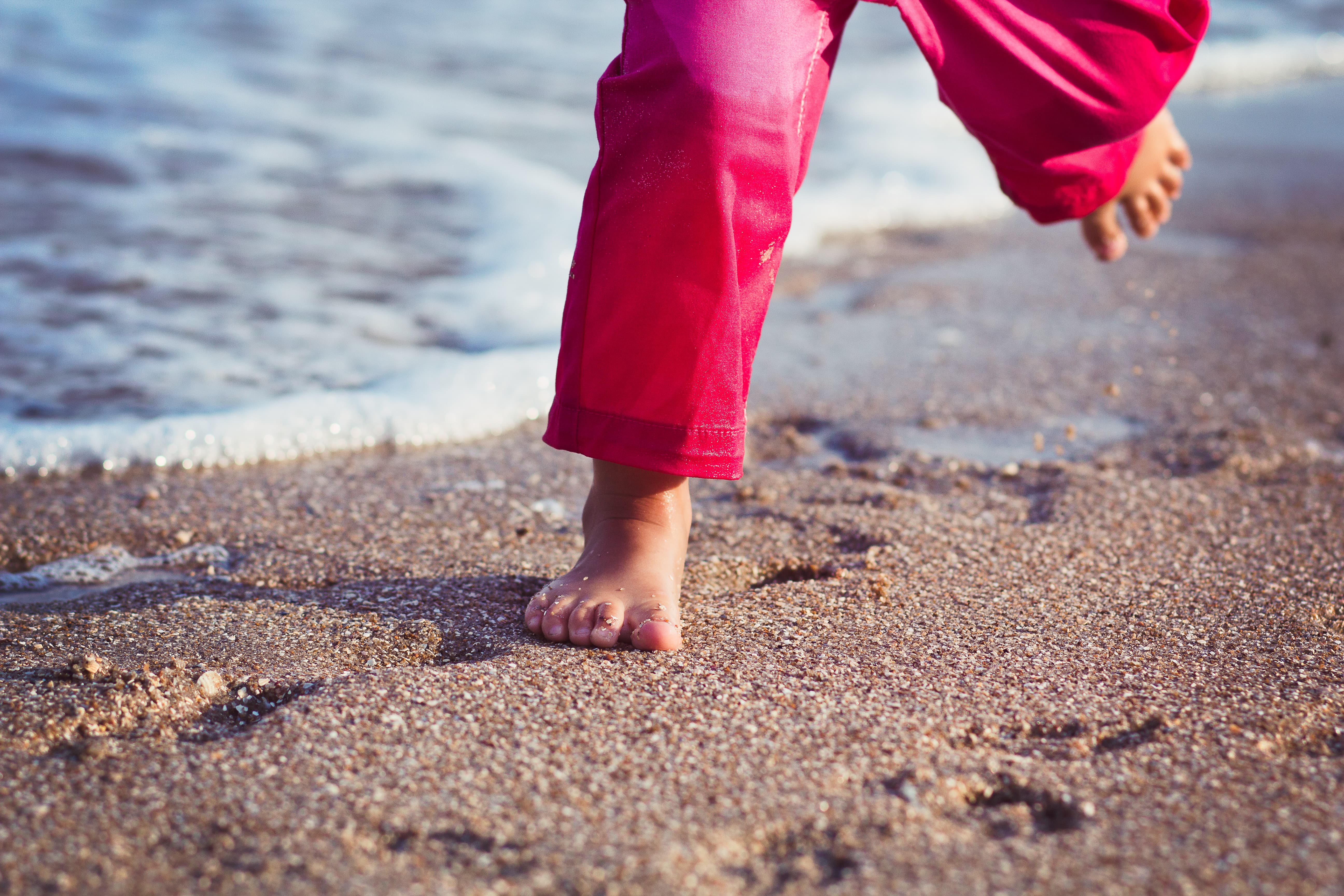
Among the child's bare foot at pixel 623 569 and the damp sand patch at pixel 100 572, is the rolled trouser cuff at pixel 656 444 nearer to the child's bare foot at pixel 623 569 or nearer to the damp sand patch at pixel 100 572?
the child's bare foot at pixel 623 569

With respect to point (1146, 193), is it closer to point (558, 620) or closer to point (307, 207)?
point (558, 620)

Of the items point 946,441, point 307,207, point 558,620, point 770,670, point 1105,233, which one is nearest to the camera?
point 770,670

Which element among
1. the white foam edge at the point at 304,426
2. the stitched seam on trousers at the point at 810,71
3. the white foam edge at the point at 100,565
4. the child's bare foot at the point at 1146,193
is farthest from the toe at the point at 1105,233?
the white foam edge at the point at 100,565

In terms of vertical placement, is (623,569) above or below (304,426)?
above

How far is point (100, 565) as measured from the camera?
5.85 ft

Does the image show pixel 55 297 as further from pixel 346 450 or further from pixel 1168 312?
pixel 1168 312

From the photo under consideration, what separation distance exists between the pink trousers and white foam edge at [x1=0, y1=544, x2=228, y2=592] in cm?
67

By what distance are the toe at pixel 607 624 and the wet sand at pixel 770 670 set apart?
2cm

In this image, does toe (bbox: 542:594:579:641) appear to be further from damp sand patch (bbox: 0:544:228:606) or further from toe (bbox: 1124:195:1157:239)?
toe (bbox: 1124:195:1157:239)

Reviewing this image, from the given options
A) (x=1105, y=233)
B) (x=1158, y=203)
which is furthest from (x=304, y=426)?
(x=1158, y=203)

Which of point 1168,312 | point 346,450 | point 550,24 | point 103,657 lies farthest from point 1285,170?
point 550,24

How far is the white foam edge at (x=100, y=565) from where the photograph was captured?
5.68ft

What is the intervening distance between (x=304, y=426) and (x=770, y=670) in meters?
1.27

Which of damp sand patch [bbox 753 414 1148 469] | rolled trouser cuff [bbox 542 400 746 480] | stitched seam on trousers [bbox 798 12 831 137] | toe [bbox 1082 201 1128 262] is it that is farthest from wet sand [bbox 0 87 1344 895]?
stitched seam on trousers [bbox 798 12 831 137]
